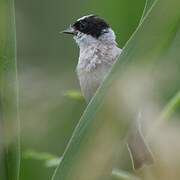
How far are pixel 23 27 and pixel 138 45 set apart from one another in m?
0.97

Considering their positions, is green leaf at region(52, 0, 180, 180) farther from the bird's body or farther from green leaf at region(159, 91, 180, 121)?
the bird's body

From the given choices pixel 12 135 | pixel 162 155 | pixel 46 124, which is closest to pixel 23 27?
pixel 46 124

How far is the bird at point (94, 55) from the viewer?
2.10 metres

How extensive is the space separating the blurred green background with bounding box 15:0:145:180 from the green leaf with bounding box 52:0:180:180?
0.33 meters

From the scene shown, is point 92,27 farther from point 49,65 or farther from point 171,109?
point 171,109

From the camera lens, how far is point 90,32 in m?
2.46

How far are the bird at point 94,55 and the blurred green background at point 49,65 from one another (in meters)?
0.17

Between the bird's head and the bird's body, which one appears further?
the bird's head

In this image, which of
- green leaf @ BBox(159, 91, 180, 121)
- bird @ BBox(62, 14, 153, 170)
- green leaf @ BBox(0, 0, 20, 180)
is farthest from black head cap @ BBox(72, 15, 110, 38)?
green leaf @ BBox(0, 0, 20, 180)

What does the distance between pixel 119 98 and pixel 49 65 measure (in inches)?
38.3

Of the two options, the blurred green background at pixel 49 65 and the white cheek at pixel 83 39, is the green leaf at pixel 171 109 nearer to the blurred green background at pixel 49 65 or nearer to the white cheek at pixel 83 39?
the blurred green background at pixel 49 65

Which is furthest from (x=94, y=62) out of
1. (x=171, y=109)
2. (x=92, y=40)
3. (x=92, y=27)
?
(x=171, y=109)

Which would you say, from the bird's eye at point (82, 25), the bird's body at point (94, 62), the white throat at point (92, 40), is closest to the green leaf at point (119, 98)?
the bird's body at point (94, 62)

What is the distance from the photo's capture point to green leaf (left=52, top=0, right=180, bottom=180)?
2.13ft
